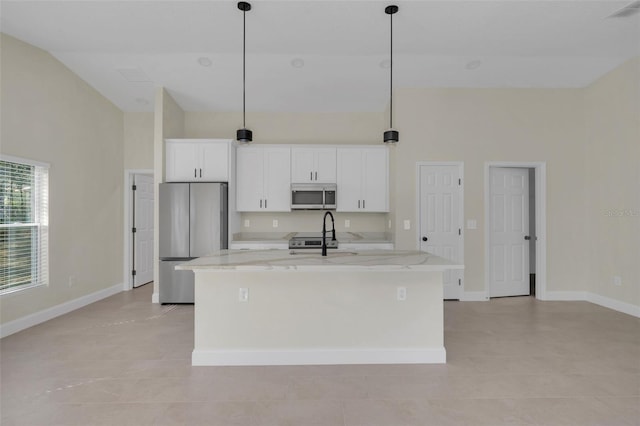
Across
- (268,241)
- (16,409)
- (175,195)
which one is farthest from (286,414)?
(175,195)

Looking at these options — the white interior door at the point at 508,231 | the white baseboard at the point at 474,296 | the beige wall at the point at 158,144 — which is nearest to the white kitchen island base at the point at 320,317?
the white baseboard at the point at 474,296

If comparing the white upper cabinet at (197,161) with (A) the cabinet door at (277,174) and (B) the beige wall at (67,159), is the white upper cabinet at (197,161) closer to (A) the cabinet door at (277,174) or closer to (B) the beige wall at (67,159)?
(A) the cabinet door at (277,174)

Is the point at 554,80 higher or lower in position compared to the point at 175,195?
higher

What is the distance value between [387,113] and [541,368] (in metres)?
3.96

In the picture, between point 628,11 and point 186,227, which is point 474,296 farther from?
point 186,227

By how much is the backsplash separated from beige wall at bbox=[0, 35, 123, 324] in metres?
2.16

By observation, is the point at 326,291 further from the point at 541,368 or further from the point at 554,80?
the point at 554,80

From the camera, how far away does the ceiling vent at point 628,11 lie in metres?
3.28

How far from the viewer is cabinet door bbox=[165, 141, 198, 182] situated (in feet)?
16.1

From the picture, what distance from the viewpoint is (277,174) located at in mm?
5195

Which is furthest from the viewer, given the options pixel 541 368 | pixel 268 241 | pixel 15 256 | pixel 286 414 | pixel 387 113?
pixel 387 113

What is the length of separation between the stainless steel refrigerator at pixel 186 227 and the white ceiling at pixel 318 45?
Answer: 1569mm

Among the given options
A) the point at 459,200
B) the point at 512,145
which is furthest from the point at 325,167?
the point at 512,145

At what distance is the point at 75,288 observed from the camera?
4.52 m
